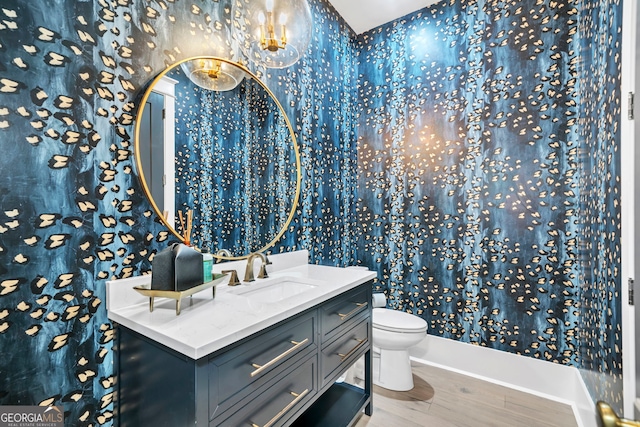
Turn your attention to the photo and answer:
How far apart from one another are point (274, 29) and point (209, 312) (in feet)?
4.61

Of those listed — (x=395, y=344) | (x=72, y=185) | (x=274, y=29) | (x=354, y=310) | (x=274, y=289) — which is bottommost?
(x=395, y=344)

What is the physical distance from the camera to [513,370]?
7.11 ft

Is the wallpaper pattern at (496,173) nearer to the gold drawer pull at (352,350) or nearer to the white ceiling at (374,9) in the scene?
the white ceiling at (374,9)

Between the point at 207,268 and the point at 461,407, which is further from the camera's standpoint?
→ the point at 461,407

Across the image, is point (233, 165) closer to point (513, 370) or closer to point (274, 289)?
point (274, 289)

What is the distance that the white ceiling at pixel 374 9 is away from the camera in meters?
2.47

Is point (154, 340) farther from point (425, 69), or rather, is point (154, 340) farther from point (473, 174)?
point (425, 69)

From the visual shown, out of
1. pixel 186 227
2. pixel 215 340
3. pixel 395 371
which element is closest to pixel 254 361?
pixel 215 340

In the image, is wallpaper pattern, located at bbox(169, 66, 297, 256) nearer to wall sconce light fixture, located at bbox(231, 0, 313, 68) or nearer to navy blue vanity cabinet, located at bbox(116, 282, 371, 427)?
wall sconce light fixture, located at bbox(231, 0, 313, 68)

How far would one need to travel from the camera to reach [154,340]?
0.97 m

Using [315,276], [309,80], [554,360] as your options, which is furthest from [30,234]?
[554,360]

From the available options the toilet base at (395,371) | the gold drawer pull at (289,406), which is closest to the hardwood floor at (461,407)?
the toilet base at (395,371)

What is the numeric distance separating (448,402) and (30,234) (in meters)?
2.44

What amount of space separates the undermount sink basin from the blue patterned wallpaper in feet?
1.16
